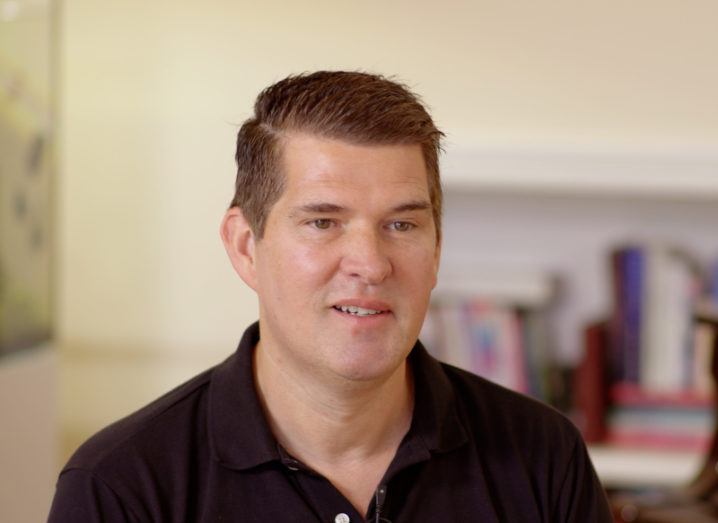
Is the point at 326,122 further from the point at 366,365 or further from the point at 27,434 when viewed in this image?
the point at 27,434

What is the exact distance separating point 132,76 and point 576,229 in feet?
3.58

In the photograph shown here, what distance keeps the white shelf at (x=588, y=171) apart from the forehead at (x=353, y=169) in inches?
48.5

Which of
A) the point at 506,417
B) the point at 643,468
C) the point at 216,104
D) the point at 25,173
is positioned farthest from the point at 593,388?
the point at 25,173

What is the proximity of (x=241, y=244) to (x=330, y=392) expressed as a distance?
0.76ft

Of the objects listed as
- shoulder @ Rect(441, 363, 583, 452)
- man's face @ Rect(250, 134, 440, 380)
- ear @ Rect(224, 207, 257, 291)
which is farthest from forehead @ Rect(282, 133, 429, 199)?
shoulder @ Rect(441, 363, 583, 452)

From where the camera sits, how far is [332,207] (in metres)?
1.39

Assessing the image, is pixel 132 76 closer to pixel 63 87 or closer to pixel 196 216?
pixel 63 87

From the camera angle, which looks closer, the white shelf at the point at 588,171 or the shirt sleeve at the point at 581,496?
the shirt sleeve at the point at 581,496

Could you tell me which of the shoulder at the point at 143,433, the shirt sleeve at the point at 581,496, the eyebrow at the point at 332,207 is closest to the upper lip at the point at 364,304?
the eyebrow at the point at 332,207

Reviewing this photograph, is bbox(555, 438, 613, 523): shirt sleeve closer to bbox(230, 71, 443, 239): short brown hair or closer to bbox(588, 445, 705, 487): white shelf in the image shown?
bbox(230, 71, 443, 239): short brown hair

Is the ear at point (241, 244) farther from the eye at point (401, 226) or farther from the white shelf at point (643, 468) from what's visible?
the white shelf at point (643, 468)

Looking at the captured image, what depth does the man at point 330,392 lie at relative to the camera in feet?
4.56

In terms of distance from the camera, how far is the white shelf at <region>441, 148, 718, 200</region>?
2668mm

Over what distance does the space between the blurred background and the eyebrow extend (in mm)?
1226
